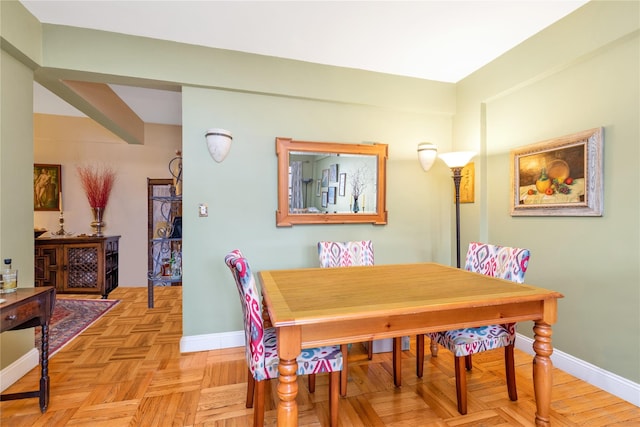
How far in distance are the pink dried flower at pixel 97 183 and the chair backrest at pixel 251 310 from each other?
4.12 meters

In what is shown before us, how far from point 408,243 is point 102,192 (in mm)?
4421

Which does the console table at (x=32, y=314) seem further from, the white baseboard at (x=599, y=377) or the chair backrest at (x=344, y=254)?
the white baseboard at (x=599, y=377)

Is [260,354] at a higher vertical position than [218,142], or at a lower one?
lower

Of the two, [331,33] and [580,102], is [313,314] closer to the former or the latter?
[331,33]

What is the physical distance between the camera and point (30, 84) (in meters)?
2.22

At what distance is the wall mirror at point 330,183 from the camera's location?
271 centimetres

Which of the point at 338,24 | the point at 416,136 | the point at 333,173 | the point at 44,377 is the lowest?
the point at 44,377

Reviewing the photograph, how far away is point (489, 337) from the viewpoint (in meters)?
1.74

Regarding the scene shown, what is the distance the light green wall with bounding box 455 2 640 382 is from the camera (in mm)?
1834

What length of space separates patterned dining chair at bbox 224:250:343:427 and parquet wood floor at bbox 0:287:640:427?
0.28 meters

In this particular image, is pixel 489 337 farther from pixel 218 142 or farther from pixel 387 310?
pixel 218 142

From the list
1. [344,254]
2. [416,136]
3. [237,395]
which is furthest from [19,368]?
[416,136]

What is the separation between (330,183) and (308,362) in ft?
5.71

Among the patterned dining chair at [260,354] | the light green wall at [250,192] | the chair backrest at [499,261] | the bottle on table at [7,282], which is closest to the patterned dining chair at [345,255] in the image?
the light green wall at [250,192]
